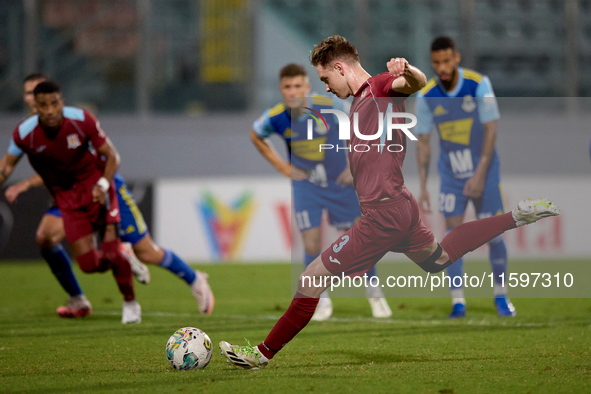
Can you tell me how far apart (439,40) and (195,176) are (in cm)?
1012

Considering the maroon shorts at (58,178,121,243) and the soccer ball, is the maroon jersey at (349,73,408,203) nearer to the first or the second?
the soccer ball

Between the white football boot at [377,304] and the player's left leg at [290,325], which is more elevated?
the player's left leg at [290,325]

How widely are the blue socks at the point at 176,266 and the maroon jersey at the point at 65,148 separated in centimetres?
88

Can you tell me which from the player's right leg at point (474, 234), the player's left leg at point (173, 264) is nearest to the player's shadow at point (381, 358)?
the player's right leg at point (474, 234)

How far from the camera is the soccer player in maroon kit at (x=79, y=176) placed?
5789mm

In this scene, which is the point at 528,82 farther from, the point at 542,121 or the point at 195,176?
the point at 195,176

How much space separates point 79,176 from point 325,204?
2.10 m

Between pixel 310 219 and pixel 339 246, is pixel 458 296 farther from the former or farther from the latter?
pixel 339 246

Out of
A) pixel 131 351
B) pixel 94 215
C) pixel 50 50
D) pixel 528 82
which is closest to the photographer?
pixel 131 351

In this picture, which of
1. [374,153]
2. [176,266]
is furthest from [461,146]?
[176,266]

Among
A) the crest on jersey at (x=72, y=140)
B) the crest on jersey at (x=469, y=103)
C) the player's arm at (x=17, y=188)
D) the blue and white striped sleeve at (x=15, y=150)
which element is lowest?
the player's arm at (x=17, y=188)

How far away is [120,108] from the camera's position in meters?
15.6

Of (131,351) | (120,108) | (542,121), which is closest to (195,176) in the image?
(120,108)

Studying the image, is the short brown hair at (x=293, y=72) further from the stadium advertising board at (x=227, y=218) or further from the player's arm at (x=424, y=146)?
the stadium advertising board at (x=227, y=218)
